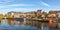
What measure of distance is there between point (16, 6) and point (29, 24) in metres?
0.77

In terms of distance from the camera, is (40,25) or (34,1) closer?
(34,1)

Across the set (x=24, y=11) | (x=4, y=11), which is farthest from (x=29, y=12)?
(x=4, y=11)

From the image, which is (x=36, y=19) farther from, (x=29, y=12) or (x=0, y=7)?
(x=0, y=7)

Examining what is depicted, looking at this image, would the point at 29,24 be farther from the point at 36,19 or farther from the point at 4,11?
the point at 4,11

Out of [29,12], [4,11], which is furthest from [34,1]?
[4,11]

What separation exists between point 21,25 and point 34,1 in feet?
3.10

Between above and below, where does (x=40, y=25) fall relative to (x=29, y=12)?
below

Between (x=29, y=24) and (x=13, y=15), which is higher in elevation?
(x=13, y=15)

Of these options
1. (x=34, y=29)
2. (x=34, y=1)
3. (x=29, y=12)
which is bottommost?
(x=34, y=29)

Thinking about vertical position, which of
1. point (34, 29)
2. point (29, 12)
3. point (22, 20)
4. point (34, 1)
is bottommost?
point (34, 29)

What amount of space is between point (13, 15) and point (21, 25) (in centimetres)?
44

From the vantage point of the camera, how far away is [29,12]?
424cm

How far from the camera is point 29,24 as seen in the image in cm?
437

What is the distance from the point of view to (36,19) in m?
4.25
